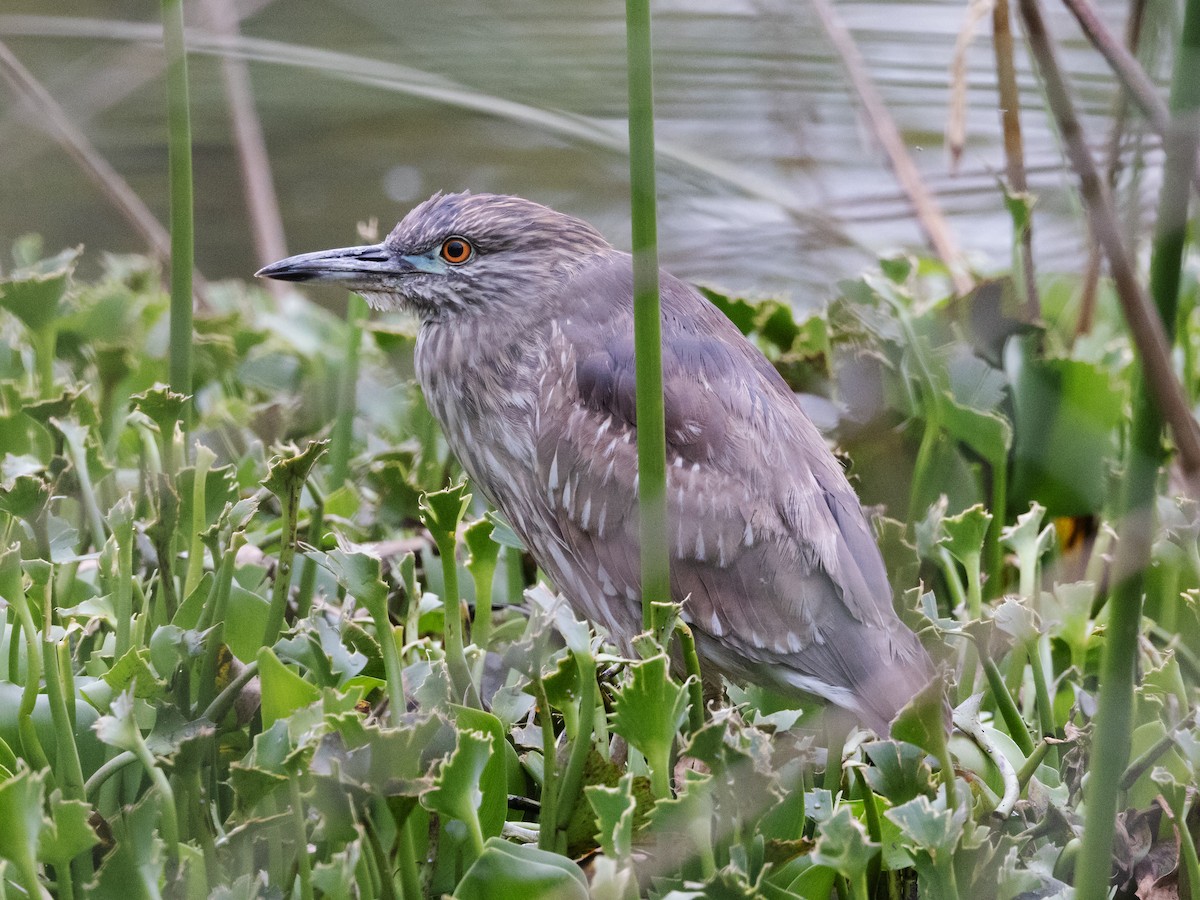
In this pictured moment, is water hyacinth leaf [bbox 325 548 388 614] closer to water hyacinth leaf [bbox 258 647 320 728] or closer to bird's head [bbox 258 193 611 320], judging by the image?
water hyacinth leaf [bbox 258 647 320 728]

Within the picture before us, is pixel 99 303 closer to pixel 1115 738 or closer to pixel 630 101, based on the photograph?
pixel 630 101

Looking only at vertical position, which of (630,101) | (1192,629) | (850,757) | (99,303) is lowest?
(850,757)

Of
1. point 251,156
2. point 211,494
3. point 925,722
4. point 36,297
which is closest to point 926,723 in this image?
point 925,722

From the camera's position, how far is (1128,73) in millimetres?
1102

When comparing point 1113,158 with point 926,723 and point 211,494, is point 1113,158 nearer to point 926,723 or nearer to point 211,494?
point 926,723

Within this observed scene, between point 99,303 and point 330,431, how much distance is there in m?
0.62

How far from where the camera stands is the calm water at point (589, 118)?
2.22 metres

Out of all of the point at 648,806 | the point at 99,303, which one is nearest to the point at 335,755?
the point at 648,806

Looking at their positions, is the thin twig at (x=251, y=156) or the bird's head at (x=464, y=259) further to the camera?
the thin twig at (x=251, y=156)

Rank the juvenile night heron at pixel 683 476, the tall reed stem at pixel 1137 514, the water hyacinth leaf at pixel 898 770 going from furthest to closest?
the juvenile night heron at pixel 683 476 → the water hyacinth leaf at pixel 898 770 → the tall reed stem at pixel 1137 514

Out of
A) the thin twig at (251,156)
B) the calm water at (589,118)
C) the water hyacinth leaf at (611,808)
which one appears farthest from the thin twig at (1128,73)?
the thin twig at (251,156)

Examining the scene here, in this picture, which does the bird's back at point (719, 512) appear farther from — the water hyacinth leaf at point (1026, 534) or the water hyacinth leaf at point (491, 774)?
the water hyacinth leaf at point (491, 774)

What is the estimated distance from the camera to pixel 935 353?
97.5 inches

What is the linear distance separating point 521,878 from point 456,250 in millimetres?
1542
